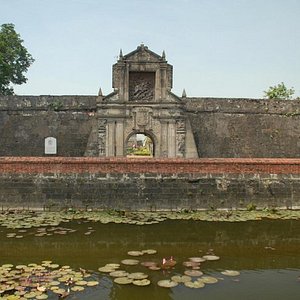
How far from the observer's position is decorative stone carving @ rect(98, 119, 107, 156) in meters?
18.4

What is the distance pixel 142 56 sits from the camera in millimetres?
18406

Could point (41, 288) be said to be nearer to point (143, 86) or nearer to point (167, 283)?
point (167, 283)

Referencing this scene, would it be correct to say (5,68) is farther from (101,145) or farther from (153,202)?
(153,202)

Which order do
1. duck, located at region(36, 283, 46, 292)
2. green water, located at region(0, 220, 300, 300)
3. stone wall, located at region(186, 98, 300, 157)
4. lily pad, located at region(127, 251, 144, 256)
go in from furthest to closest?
1. stone wall, located at region(186, 98, 300, 157)
2. lily pad, located at region(127, 251, 144, 256)
3. green water, located at region(0, 220, 300, 300)
4. duck, located at region(36, 283, 46, 292)

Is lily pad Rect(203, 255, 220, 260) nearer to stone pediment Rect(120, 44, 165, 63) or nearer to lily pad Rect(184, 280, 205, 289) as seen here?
lily pad Rect(184, 280, 205, 289)

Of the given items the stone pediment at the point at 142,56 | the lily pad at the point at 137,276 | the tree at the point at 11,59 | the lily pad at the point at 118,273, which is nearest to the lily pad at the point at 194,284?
the lily pad at the point at 137,276

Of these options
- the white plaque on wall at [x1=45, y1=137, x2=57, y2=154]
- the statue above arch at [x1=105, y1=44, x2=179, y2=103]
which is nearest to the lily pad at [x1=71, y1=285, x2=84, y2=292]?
the statue above arch at [x1=105, y1=44, x2=179, y2=103]

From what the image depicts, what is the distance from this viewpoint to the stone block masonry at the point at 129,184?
11719 mm

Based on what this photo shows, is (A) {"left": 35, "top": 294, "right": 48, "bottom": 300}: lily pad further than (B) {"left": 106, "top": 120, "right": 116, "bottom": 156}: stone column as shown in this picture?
No

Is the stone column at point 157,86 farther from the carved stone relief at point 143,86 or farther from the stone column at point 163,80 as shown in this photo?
the carved stone relief at point 143,86

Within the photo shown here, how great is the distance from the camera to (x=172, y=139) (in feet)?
61.1

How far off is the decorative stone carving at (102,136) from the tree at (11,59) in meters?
10.0

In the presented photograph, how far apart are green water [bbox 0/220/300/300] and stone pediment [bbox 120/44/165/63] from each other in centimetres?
986

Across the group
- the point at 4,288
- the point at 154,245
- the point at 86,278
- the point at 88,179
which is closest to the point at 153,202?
the point at 88,179
